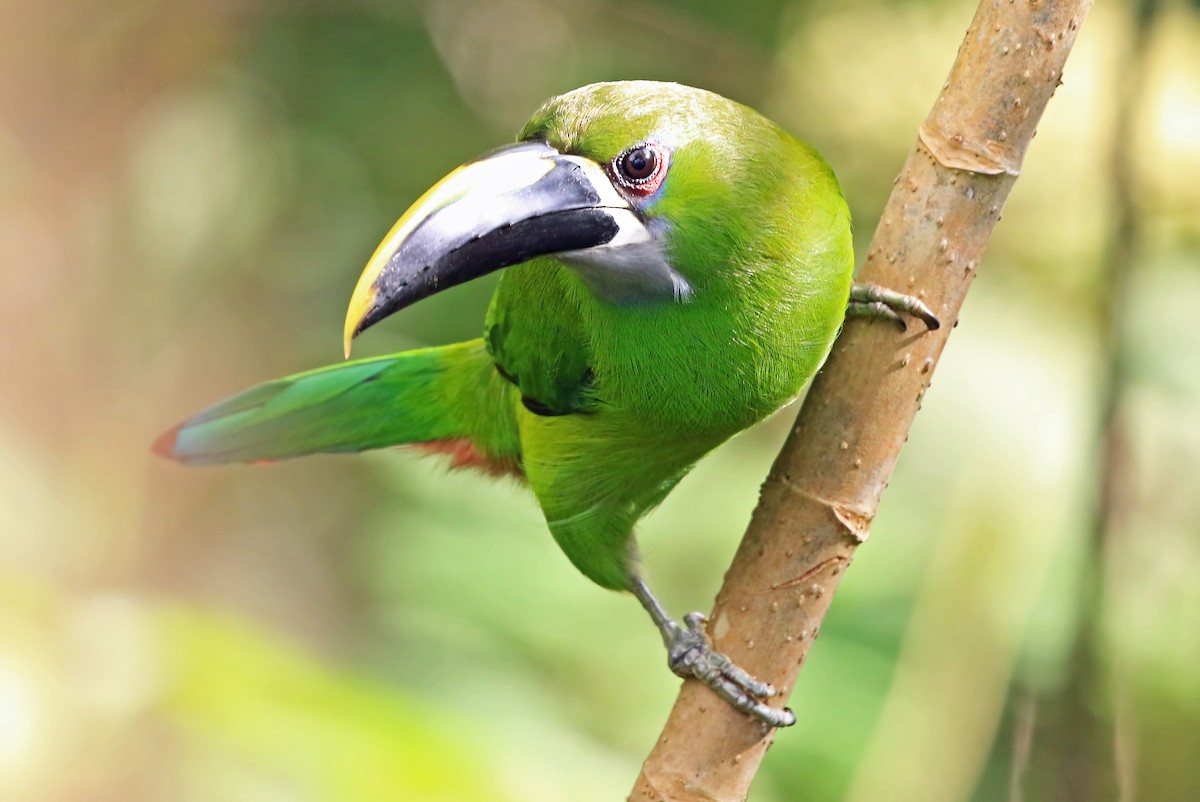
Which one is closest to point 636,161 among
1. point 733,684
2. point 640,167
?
point 640,167

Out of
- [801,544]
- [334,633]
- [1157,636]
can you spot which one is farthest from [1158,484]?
[334,633]

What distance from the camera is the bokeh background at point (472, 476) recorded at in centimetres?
305

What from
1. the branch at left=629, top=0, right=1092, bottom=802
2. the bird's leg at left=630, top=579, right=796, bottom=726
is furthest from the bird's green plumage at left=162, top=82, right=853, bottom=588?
the bird's leg at left=630, top=579, right=796, bottom=726

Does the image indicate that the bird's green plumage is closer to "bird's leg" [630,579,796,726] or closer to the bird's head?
the bird's head

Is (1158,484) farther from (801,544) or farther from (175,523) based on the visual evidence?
(175,523)

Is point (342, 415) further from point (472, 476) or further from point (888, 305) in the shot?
point (888, 305)

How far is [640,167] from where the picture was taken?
6.62ft

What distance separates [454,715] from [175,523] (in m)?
3.09

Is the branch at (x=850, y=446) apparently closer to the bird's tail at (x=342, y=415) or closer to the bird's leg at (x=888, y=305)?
the bird's leg at (x=888, y=305)

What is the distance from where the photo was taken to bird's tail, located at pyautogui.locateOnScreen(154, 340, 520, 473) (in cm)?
301

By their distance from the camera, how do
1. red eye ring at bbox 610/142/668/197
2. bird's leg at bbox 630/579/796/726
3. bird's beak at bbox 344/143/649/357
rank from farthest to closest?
bird's leg at bbox 630/579/796/726
red eye ring at bbox 610/142/668/197
bird's beak at bbox 344/143/649/357

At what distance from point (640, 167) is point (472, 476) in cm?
154

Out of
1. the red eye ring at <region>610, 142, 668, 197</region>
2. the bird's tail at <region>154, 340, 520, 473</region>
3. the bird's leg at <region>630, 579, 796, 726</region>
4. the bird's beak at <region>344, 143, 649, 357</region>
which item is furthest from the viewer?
the bird's tail at <region>154, 340, 520, 473</region>

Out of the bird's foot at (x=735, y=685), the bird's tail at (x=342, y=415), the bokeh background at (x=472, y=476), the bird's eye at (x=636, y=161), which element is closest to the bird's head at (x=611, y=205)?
the bird's eye at (x=636, y=161)
